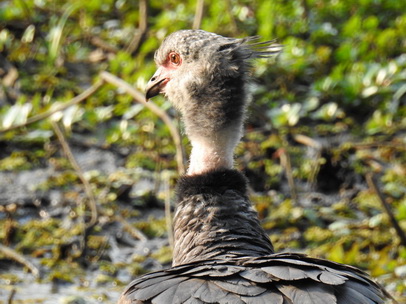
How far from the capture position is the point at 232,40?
3197 millimetres

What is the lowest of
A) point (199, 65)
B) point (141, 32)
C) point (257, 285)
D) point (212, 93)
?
point (257, 285)

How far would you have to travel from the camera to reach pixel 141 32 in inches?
256

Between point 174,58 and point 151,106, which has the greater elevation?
point 151,106

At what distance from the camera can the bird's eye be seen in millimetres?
3266

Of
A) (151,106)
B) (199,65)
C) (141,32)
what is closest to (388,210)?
(151,106)

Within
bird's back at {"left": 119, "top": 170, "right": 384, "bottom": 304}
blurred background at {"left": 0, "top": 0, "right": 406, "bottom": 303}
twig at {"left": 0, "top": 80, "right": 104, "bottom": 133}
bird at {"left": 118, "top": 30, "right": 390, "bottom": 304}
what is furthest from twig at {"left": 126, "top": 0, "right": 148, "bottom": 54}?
bird's back at {"left": 119, "top": 170, "right": 384, "bottom": 304}

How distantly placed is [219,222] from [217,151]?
33cm

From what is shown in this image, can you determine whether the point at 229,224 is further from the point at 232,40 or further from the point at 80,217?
the point at 80,217

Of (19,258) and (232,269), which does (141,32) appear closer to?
(19,258)

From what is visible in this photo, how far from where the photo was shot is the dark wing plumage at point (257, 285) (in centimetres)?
224

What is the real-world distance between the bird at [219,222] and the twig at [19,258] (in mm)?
1477

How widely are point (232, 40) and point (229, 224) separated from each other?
74 cm

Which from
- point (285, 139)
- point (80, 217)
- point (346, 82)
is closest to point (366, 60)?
point (346, 82)

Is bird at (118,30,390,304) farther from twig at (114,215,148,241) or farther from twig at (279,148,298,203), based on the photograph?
twig at (279,148,298,203)
